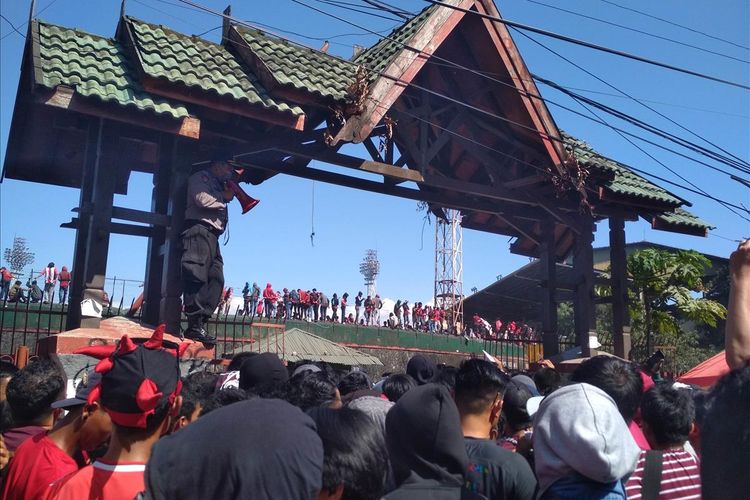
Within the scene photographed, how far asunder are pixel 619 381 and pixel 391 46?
6474 millimetres

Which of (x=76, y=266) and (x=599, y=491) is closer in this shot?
(x=599, y=491)

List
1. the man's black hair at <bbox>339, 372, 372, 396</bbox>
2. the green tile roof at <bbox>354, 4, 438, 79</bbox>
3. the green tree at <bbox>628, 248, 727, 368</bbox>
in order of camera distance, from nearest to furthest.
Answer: the man's black hair at <bbox>339, 372, 372, 396</bbox> → the green tile roof at <bbox>354, 4, 438, 79</bbox> → the green tree at <bbox>628, 248, 727, 368</bbox>

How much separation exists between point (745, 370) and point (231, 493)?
1553 mm

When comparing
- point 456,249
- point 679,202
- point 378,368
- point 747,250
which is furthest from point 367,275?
point 747,250

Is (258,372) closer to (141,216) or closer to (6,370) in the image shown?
(6,370)

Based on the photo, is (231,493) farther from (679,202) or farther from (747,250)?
(679,202)

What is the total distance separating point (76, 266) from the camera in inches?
284

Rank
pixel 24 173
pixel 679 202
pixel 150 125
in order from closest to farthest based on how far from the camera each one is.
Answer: pixel 150 125, pixel 24 173, pixel 679 202

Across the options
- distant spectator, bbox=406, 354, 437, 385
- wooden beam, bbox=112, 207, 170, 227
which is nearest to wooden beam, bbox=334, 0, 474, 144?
wooden beam, bbox=112, 207, 170, 227

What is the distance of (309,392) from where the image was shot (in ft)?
13.8

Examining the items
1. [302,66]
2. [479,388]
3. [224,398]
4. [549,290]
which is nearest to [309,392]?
[224,398]

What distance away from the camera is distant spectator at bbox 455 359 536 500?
3.05m

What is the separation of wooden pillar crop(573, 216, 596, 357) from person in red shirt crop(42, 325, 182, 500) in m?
8.36

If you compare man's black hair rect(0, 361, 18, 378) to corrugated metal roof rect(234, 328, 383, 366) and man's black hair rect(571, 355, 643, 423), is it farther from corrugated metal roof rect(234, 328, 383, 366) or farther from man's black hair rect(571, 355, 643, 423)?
corrugated metal roof rect(234, 328, 383, 366)
